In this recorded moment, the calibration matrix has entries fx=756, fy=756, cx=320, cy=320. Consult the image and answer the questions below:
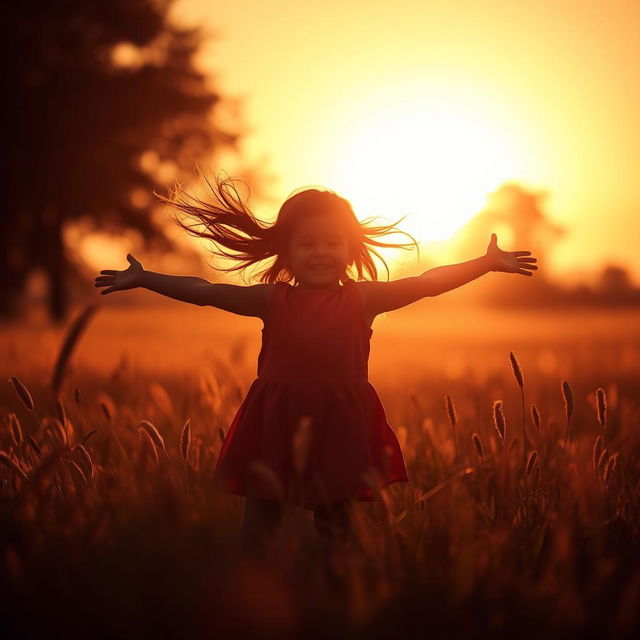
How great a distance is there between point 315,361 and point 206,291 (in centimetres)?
48

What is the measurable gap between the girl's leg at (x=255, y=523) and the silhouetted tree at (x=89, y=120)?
15623mm

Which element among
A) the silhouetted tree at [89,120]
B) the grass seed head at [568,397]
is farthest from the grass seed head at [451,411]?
the silhouetted tree at [89,120]

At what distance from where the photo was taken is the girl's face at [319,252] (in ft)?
9.04

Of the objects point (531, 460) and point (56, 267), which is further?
point (56, 267)

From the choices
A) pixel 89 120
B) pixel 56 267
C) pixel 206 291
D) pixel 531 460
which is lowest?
pixel 531 460

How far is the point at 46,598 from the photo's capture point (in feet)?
6.23

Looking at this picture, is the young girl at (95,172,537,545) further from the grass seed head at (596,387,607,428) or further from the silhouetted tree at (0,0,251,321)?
the silhouetted tree at (0,0,251,321)

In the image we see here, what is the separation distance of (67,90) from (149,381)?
490 inches

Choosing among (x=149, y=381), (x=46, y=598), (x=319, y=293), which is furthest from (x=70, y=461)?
(x=149, y=381)

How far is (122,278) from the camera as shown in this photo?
2.78 metres

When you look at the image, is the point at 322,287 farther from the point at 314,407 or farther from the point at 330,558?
the point at 330,558

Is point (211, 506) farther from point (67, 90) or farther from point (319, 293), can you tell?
point (67, 90)

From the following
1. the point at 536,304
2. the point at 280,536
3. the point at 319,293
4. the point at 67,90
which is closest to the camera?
the point at 280,536

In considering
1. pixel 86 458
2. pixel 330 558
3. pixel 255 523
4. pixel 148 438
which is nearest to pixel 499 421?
pixel 330 558
